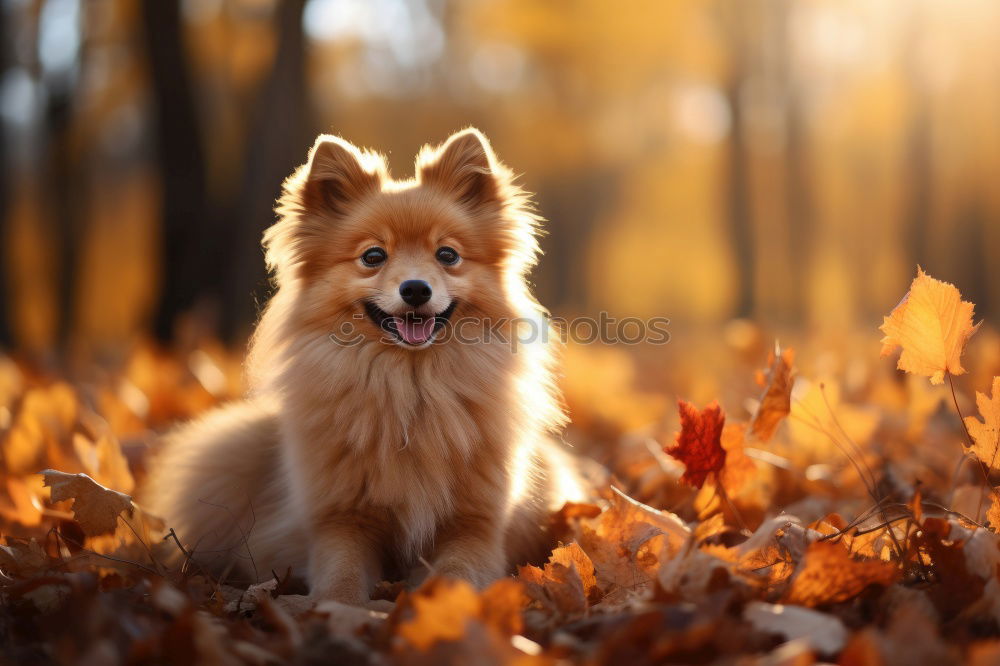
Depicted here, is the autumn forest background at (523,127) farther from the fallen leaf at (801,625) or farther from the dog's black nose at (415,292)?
the fallen leaf at (801,625)

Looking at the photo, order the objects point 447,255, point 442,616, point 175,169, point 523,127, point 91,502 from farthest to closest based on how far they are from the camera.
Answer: point 523,127
point 175,169
point 447,255
point 91,502
point 442,616

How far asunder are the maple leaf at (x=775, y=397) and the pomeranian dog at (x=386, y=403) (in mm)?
857

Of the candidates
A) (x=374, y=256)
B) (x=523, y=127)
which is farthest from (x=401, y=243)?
(x=523, y=127)

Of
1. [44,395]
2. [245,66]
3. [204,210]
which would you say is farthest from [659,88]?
[44,395]

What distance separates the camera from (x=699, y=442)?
2711 millimetres

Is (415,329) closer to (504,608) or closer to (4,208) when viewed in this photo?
(504,608)

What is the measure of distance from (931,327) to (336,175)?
2.20 meters

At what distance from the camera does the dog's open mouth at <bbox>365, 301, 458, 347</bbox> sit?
3168 mm

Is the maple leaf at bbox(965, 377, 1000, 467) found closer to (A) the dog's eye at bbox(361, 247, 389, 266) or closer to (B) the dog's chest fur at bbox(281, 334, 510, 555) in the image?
(B) the dog's chest fur at bbox(281, 334, 510, 555)

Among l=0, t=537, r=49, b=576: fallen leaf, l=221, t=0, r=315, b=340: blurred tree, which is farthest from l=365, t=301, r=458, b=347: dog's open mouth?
l=221, t=0, r=315, b=340: blurred tree

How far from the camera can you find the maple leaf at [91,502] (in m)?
2.63

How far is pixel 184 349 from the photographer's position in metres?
7.66

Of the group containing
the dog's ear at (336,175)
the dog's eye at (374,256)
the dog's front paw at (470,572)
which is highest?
the dog's ear at (336,175)

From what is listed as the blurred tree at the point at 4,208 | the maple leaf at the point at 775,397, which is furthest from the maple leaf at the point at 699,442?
the blurred tree at the point at 4,208
